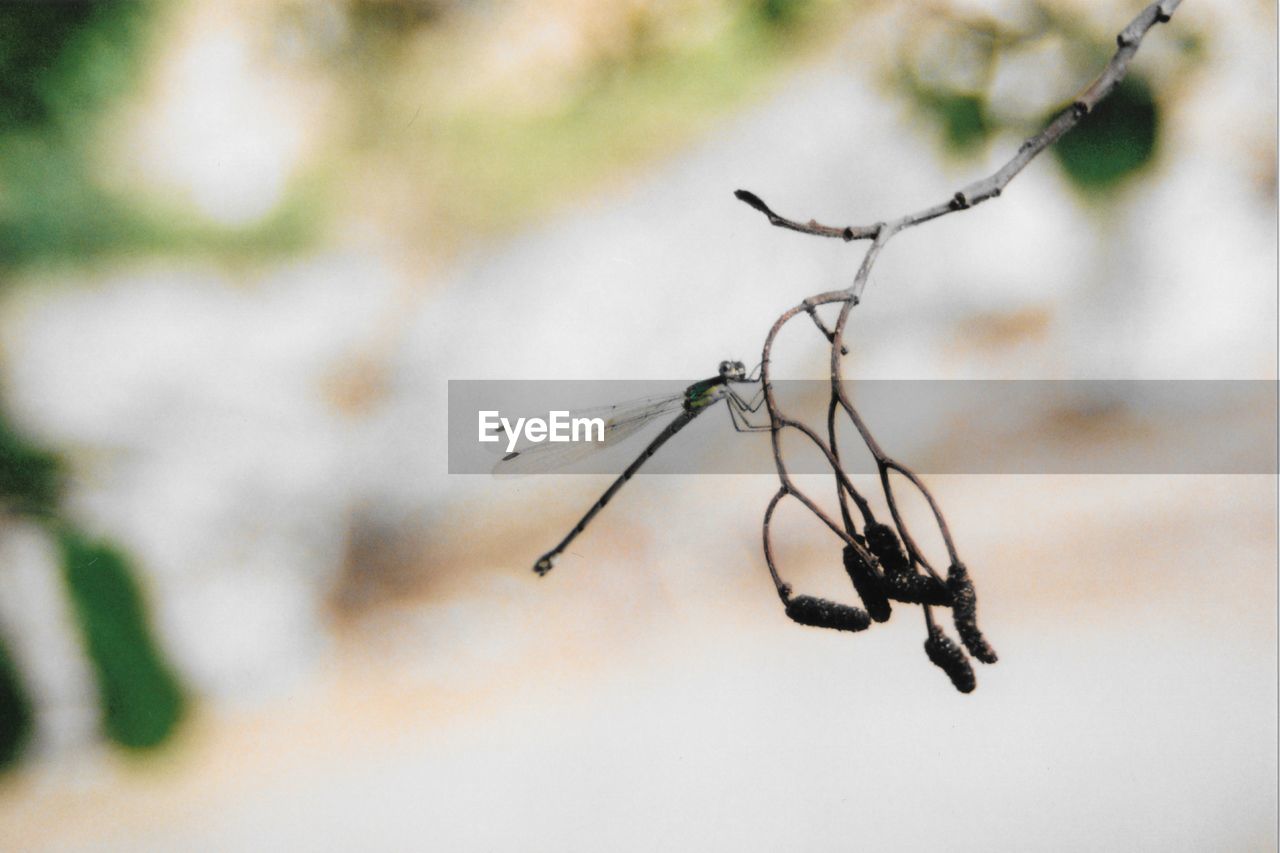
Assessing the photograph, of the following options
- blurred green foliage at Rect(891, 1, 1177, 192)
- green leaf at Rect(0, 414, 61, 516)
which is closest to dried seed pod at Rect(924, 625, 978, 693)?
blurred green foliage at Rect(891, 1, 1177, 192)

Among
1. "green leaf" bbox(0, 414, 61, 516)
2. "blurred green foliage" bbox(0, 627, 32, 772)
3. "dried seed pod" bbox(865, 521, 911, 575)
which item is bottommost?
"blurred green foliage" bbox(0, 627, 32, 772)

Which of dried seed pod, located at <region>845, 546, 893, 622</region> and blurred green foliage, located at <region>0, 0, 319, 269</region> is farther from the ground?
blurred green foliage, located at <region>0, 0, 319, 269</region>

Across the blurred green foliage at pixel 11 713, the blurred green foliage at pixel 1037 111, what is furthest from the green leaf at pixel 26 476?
the blurred green foliage at pixel 1037 111

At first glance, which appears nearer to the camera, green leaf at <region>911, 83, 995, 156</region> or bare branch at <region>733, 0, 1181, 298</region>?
bare branch at <region>733, 0, 1181, 298</region>

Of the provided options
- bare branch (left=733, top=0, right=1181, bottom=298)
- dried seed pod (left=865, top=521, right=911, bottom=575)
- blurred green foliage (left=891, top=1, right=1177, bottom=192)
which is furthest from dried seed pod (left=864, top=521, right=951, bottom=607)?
blurred green foliage (left=891, top=1, right=1177, bottom=192)

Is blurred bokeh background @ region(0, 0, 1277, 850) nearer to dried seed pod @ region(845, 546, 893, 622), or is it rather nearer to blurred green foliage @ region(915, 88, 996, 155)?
blurred green foliage @ region(915, 88, 996, 155)

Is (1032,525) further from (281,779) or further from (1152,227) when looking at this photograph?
(281,779)

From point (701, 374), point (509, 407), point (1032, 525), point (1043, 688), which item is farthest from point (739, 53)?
point (1043, 688)
